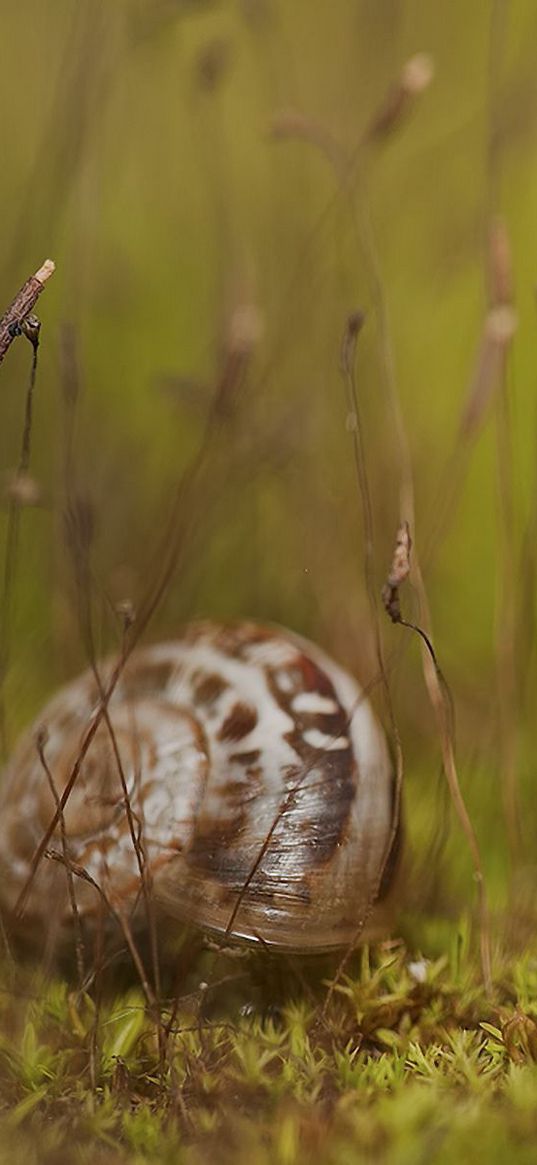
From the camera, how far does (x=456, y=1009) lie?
1403 millimetres

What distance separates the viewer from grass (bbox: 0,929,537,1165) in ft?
3.55

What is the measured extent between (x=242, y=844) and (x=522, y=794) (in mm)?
682

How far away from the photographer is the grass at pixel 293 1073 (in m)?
1.08

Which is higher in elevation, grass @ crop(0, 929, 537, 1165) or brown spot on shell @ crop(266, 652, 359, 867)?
brown spot on shell @ crop(266, 652, 359, 867)

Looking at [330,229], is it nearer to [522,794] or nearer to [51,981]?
[522,794]

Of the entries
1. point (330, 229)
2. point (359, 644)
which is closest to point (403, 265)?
point (330, 229)

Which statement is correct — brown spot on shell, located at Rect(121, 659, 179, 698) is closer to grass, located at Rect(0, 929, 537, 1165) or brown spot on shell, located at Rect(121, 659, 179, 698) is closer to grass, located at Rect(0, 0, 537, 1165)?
grass, located at Rect(0, 0, 537, 1165)

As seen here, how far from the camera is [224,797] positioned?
57.7 inches

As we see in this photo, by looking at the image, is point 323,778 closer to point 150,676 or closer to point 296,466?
point 150,676

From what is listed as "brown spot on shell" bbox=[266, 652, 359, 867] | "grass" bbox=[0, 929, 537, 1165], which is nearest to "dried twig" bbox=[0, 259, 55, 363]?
"brown spot on shell" bbox=[266, 652, 359, 867]

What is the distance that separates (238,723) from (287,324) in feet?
3.35

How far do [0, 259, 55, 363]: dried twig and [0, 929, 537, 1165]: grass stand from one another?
2.41 ft

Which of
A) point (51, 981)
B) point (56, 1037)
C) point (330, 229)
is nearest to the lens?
point (56, 1037)

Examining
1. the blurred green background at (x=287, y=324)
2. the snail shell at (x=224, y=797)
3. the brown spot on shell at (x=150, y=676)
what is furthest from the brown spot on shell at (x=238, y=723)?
the blurred green background at (x=287, y=324)
